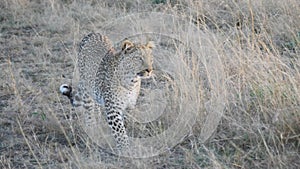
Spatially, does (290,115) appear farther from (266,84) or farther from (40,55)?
(40,55)

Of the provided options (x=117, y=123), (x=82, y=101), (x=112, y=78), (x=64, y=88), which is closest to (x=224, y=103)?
(x=117, y=123)

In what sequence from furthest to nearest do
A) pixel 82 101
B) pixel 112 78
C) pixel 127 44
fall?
pixel 82 101, pixel 112 78, pixel 127 44

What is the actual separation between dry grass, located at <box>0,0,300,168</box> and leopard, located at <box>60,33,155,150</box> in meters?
0.22

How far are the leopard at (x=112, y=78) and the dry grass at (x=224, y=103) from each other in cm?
22

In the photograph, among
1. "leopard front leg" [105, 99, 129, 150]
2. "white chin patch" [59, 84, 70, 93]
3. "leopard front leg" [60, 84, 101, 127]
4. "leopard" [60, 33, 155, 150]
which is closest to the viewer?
"leopard front leg" [105, 99, 129, 150]

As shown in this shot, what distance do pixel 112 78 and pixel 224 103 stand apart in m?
0.97

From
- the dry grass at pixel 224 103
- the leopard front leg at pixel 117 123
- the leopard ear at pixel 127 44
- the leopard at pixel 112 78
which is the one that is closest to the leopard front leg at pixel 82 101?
the leopard at pixel 112 78

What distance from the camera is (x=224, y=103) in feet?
17.5

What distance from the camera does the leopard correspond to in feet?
17.6

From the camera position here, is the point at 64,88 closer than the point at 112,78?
No

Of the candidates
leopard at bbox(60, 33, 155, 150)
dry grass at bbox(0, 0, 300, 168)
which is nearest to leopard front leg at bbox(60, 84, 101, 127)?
leopard at bbox(60, 33, 155, 150)

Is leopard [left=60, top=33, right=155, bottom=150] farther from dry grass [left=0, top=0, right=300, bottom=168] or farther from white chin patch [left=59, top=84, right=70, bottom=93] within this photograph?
dry grass [left=0, top=0, right=300, bottom=168]

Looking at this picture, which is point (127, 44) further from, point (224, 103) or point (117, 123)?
point (224, 103)

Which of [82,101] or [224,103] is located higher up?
[224,103]
